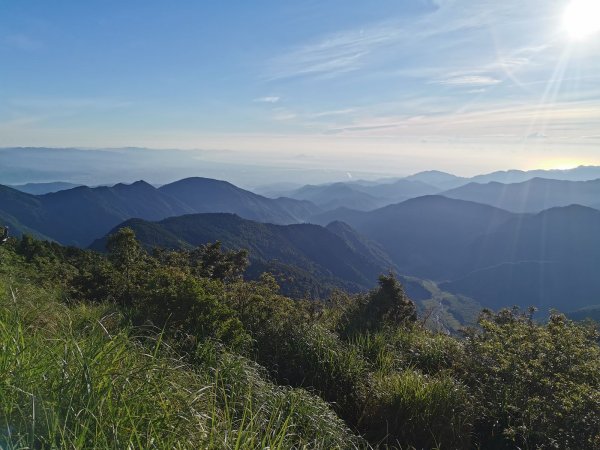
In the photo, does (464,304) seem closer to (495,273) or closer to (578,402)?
(495,273)

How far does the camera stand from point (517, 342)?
5.59 m

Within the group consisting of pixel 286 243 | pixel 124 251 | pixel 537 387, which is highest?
pixel 124 251

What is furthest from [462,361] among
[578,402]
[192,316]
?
[192,316]

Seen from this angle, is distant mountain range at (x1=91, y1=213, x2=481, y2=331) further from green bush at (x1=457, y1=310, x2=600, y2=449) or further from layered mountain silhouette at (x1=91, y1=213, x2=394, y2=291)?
green bush at (x1=457, y1=310, x2=600, y2=449)

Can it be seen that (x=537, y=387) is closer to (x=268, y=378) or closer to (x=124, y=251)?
(x=268, y=378)

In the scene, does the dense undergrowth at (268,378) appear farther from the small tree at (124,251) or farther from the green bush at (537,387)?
the small tree at (124,251)

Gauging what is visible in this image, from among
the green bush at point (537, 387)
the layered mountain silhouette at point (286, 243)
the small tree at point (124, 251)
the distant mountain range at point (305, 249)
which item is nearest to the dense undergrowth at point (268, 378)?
the green bush at point (537, 387)

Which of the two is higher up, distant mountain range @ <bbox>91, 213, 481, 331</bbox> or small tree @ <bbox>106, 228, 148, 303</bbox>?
small tree @ <bbox>106, 228, 148, 303</bbox>

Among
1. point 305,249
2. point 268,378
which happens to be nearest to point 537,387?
point 268,378

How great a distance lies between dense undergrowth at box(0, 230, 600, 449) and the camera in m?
2.35

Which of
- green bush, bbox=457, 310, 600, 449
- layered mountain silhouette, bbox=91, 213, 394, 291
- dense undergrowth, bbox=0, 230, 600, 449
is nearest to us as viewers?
dense undergrowth, bbox=0, 230, 600, 449

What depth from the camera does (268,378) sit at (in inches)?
199

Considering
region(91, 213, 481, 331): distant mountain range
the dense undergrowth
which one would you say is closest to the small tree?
the dense undergrowth

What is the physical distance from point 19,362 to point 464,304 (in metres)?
154
